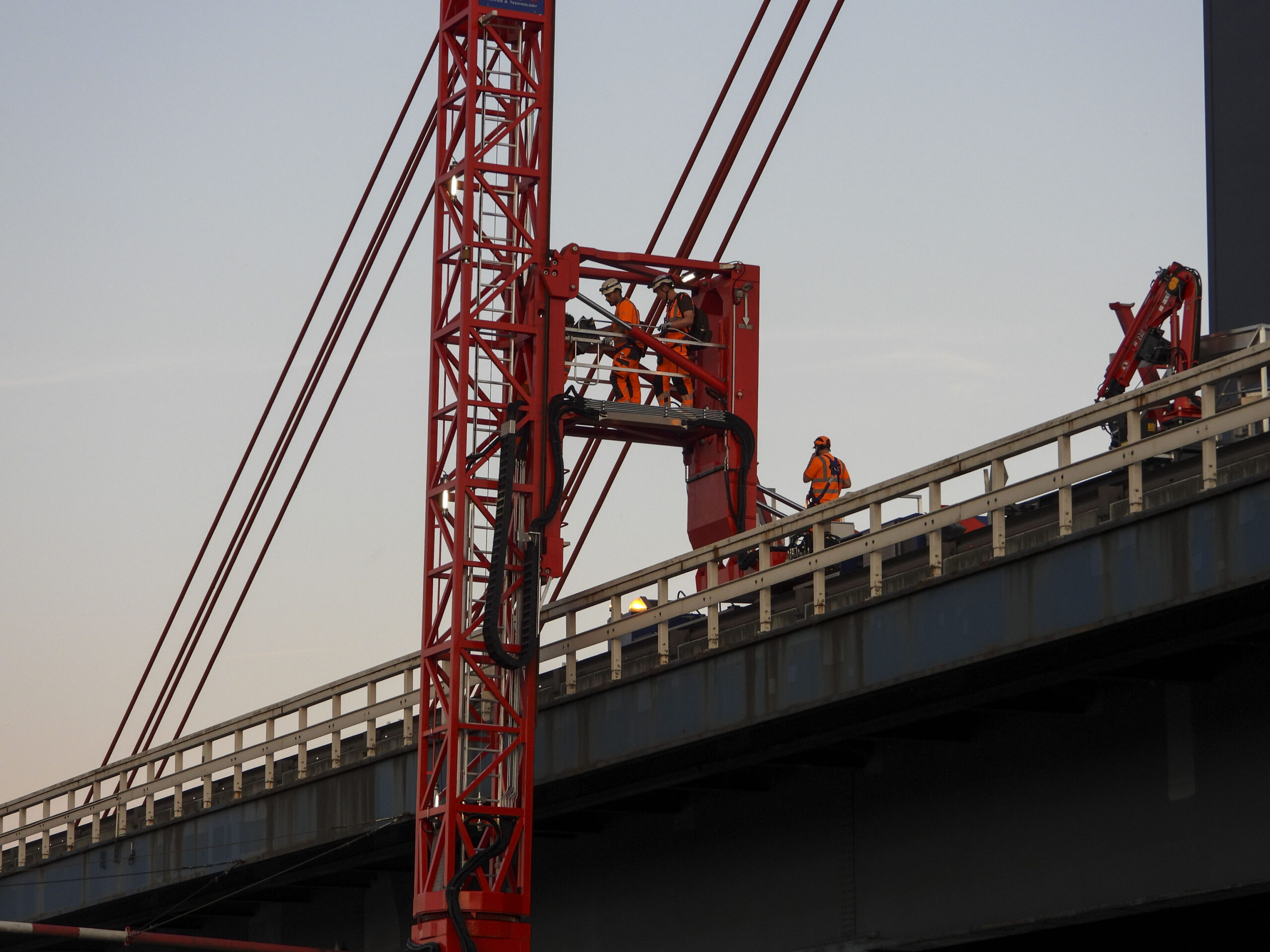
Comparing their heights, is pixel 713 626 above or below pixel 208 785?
above

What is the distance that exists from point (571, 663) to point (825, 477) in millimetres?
6085

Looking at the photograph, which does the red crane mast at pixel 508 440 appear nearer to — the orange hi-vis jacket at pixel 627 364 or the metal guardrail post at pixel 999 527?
the orange hi-vis jacket at pixel 627 364

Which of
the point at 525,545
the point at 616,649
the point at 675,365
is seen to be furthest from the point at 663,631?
the point at 675,365

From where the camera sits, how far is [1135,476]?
17656mm

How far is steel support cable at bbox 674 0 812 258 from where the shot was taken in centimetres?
3300

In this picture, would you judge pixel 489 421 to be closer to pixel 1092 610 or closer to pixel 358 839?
pixel 358 839

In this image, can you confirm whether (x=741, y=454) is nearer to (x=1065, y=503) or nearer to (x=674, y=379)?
(x=674, y=379)

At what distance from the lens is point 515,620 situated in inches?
1040

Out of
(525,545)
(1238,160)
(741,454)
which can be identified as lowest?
(525,545)

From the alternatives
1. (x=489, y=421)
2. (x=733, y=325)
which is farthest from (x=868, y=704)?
(x=733, y=325)

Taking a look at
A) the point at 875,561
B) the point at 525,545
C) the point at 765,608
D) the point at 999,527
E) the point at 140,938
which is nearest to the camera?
the point at 999,527

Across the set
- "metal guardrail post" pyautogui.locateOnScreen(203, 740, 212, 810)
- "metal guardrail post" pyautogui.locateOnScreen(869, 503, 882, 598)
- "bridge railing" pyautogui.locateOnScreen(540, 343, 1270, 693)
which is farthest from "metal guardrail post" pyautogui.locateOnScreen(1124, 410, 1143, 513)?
"metal guardrail post" pyautogui.locateOnScreen(203, 740, 212, 810)

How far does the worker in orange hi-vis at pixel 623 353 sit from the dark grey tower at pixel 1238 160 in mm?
13814

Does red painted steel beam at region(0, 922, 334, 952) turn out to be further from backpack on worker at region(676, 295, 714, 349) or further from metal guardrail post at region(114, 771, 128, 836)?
backpack on worker at region(676, 295, 714, 349)
